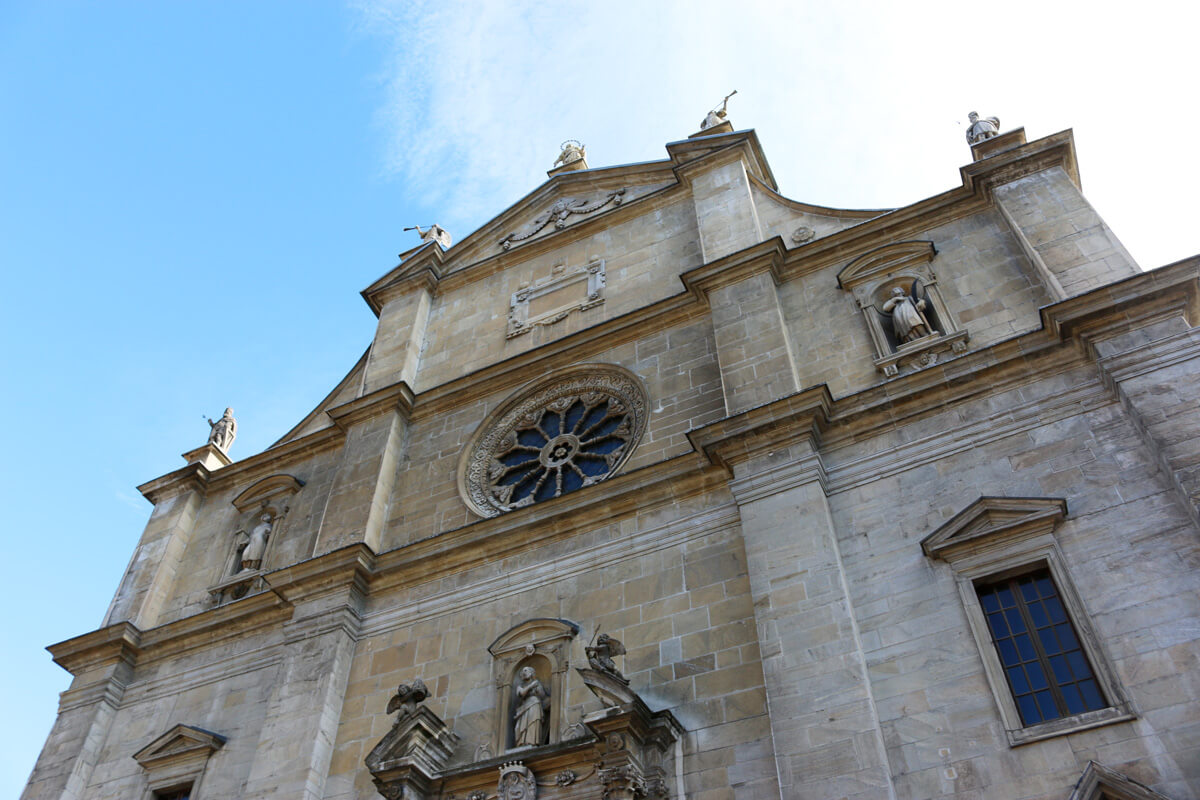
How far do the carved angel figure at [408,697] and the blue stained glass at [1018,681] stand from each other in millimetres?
6507

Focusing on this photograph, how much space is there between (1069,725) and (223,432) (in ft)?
53.2

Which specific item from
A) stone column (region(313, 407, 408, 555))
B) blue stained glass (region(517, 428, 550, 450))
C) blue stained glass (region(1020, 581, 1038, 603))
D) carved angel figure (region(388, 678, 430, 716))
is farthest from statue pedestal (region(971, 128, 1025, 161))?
carved angel figure (region(388, 678, 430, 716))

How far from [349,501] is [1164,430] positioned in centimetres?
1140

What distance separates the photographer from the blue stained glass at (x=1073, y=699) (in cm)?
970

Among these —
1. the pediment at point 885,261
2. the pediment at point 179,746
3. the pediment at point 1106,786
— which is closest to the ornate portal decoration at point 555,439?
the pediment at point 885,261

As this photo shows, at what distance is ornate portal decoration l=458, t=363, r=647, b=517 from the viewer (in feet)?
50.8

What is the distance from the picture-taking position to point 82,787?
1465cm

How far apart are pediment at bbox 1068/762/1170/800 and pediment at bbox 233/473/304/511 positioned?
13.2m

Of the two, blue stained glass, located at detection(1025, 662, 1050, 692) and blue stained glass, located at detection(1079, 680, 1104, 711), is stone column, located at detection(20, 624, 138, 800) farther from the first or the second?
blue stained glass, located at detection(1079, 680, 1104, 711)

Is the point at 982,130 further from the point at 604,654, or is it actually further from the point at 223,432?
the point at 223,432

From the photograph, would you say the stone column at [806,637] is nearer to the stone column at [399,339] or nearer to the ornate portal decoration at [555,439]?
the ornate portal decoration at [555,439]

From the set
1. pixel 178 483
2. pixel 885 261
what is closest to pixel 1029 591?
pixel 885 261

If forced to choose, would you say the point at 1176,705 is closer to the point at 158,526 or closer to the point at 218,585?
the point at 218,585

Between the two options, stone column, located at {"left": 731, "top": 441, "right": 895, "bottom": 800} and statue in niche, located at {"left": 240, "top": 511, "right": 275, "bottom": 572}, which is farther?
statue in niche, located at {"left": 240, "top": 511, "right": 275, "bottom": 572}
